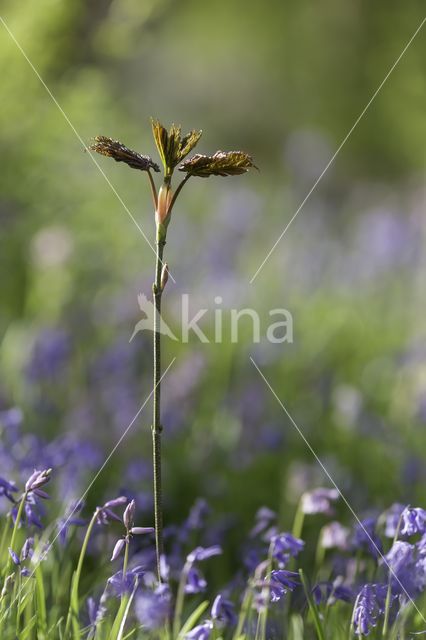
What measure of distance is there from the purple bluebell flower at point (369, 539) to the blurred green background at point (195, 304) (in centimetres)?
83

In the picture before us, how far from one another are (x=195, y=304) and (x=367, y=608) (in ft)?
9.35

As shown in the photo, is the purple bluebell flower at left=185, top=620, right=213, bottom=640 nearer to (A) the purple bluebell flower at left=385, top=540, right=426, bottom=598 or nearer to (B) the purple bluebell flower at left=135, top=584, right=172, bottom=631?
(B) the purple bluebell flower at left=135, top=584, right=172, bottom=631

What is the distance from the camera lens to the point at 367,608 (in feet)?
5.07

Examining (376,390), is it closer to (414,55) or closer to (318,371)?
(318,371)

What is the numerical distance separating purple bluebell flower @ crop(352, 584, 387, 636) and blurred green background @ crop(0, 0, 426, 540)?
41.3 inches

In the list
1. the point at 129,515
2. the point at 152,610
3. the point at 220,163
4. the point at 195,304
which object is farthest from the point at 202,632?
the point at 195,304

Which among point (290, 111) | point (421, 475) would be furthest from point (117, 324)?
point (290, 111)

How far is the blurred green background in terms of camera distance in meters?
3.14

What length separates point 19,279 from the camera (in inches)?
175

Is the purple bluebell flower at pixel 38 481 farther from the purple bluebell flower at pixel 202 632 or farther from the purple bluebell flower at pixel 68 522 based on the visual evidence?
the purple bluebell flower at pixel 202 632

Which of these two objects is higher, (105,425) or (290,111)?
(290,111)

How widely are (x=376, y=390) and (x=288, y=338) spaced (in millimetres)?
490

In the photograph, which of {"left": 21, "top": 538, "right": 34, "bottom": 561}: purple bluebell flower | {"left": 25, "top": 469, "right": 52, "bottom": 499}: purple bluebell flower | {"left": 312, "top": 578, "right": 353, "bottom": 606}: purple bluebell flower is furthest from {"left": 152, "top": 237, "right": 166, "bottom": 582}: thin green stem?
{"left": 312, "top": 578, "right": 353, "bottom": 606}: purple bluebell flower

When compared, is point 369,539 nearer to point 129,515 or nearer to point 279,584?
point 279,584
